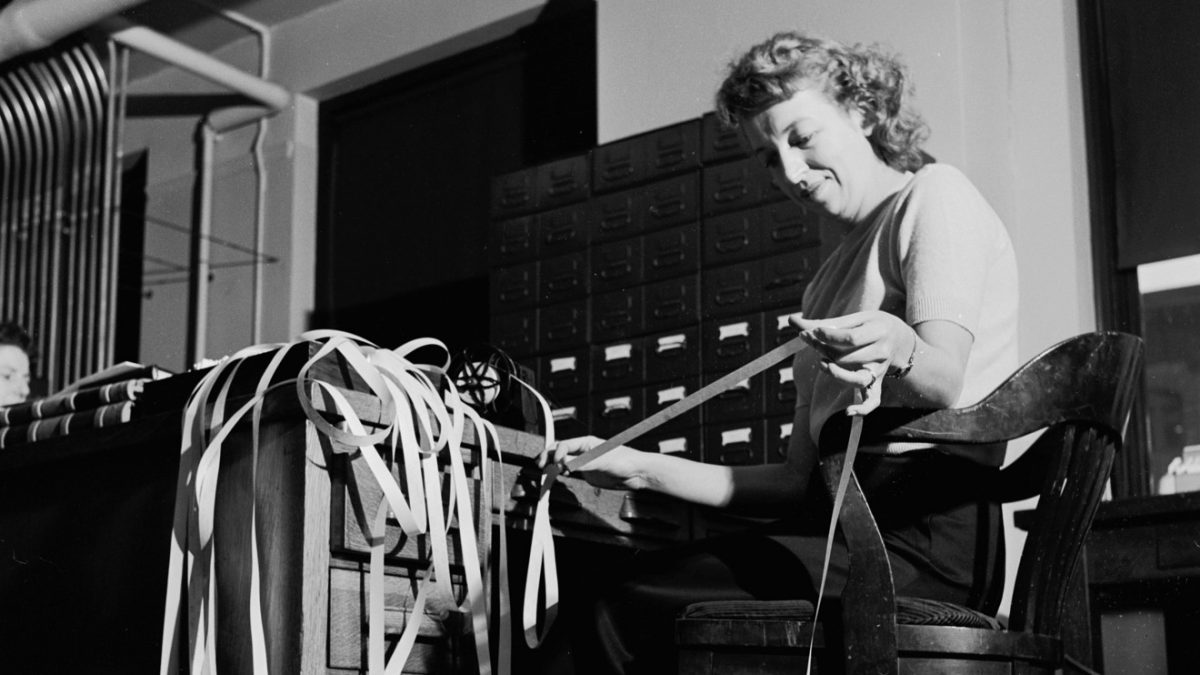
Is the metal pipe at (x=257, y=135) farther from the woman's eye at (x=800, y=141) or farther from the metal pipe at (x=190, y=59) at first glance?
the woman's eye at (x=800, y=141)

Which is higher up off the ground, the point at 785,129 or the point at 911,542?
the point at 785,129

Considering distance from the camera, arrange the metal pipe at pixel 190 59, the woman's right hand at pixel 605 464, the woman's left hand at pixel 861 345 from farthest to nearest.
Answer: the metal pipe at pixel 190 59 → the woman's right hand at pixel 605 464 → the woman's left hand at pixel 861 345

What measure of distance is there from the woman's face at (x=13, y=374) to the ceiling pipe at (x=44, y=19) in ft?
4.43

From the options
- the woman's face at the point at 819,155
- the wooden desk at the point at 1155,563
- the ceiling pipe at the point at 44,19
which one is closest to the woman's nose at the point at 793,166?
the woman's face at the point at 819,155

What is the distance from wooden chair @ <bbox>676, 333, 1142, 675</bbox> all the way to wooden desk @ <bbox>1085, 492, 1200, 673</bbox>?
111cm

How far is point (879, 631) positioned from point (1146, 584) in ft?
4.49

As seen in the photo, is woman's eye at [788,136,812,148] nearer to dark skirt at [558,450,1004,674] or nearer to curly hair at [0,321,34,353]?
dark skirt at [558,450,1004,674]

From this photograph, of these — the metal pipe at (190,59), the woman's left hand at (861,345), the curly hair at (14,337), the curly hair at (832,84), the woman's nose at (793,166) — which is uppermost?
the metal pipe at (190,59)

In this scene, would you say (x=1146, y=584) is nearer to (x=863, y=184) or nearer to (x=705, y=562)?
(x=863, y=184)

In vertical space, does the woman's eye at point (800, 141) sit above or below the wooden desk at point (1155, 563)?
above

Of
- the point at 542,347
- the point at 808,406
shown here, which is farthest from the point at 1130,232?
A: the point at 808,406

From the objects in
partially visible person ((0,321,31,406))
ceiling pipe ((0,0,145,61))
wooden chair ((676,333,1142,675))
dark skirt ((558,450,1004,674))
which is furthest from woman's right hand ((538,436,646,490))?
ceiling pipe ((0,0,145,61))

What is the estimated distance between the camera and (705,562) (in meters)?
1.36

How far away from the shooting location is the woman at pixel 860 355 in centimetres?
125
